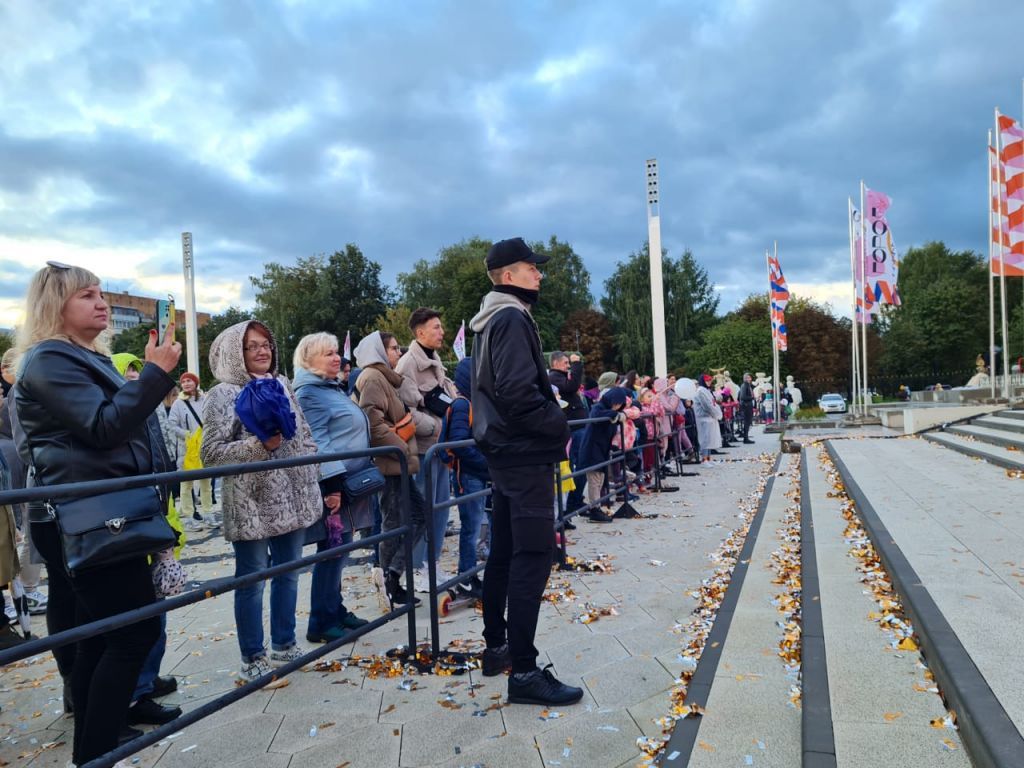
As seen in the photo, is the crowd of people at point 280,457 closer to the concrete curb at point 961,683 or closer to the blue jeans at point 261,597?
the blue jeans at point 261,597

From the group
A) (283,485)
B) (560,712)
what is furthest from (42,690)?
(560,712)

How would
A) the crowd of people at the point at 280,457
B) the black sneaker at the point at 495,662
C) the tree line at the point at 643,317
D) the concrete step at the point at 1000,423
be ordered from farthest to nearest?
the tree line at the point at 643,317 < the concrete step at the point at 1000,423 < the black sneaker at the point at 495,662 < the crowd of people at the point at 280,457

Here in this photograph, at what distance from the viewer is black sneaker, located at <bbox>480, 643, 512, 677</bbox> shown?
353cm

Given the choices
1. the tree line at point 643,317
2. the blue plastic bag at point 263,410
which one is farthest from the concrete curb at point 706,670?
the tree line at point 643,317

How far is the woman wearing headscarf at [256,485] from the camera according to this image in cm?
359

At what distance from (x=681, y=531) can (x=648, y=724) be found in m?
4.62

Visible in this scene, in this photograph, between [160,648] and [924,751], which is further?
[160,648]

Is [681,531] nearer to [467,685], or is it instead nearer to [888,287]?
[467,685]

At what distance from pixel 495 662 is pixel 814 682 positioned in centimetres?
145

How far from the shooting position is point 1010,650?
9.98 feet

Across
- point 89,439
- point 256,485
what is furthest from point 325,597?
point 89,439

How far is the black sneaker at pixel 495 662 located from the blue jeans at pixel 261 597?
1.06 m

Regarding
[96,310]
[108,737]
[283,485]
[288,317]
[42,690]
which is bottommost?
[42,690]

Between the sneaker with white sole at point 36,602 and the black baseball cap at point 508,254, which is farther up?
the black baseball cap at point 508,254
